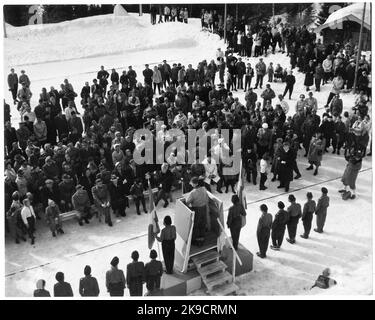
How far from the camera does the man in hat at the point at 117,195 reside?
1354 cm

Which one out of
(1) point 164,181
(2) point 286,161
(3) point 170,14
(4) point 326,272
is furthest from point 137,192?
(3) point 170,14

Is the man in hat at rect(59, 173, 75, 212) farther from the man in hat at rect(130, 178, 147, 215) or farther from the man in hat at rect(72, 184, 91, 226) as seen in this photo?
the man in hat at rect(130, 178, 147, 215)

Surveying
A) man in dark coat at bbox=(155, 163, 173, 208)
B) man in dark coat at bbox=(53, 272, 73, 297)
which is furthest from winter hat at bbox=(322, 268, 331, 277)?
man in dark coat at bbox=(53, 272, 73, 297)

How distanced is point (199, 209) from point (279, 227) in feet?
7.50

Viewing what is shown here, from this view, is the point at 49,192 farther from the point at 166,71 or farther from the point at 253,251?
the point at 166,71

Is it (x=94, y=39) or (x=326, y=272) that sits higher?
(x=94, y=39)

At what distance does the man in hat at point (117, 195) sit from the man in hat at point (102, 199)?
0.13m

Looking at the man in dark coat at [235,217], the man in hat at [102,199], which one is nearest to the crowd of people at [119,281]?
the man in dark coat at [235,217]

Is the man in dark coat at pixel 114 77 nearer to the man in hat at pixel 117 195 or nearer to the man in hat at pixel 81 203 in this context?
the man in hat at pixel 117 195

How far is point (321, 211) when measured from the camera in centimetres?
1286

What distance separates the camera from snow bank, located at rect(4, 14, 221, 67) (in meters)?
28.9

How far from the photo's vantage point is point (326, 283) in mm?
11172

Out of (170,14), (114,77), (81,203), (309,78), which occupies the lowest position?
(81,203)
